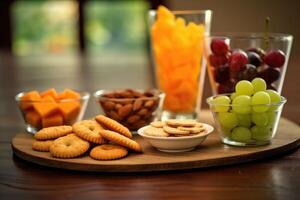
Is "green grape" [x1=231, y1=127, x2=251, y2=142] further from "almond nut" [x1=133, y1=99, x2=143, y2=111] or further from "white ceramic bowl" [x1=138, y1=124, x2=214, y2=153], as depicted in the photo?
"almond nut" [x1=133, y1=99, x2=143, y2=111]

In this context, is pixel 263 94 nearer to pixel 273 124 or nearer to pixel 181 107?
pixel 273 124

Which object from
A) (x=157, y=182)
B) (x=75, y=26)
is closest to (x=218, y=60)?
(x=157, y=182)

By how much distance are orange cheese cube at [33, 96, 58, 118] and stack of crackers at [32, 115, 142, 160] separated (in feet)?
0.49

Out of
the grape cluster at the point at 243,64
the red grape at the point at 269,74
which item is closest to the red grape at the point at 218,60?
the grape cluster at the point at 243,64

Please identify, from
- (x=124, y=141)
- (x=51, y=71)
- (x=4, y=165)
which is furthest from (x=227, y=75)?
(x=51, y=71)

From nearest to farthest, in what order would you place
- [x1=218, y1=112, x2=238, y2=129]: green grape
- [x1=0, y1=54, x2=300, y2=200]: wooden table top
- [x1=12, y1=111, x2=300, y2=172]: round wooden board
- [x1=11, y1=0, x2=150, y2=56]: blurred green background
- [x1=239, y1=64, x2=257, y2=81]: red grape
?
[x1=0, y1=54, x2=300, y2=200]: wooden table top
[x1=12, y1=111, x2=300, y2=172]: round wooden board
[x1=218, y1=112, x2=238, y2=129]: green grape
[x1=239, y1=64, x2=257, y2=81]: red grape
[x1=11, y1=0, x2=150, y2=56]: blurred green background

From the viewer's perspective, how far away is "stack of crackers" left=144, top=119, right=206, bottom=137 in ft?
3.63

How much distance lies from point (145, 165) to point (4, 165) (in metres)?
0.29

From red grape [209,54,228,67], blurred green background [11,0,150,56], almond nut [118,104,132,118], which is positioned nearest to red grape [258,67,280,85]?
red grape [209,54,228,67]

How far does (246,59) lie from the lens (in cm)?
128

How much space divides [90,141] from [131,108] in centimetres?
22

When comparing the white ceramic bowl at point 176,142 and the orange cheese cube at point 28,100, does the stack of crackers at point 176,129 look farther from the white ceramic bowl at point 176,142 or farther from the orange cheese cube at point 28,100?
the orange cheese cube at point 28,100

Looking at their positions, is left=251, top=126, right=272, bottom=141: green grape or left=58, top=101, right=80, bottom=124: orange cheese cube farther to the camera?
left=58, top=101, right=80, bottom=124: orange cheese cube

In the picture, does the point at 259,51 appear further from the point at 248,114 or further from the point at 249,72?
the point at 248,114
